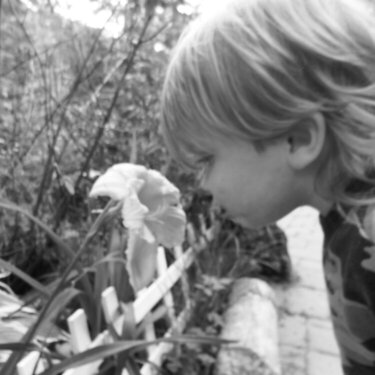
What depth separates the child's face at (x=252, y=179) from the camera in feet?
3.45

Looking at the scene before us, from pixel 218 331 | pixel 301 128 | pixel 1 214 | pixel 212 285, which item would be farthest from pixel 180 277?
pixel 301 128

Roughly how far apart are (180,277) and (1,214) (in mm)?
1044

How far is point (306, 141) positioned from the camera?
1.04 metres

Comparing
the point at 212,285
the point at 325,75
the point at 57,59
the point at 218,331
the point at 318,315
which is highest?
the point at 57,59

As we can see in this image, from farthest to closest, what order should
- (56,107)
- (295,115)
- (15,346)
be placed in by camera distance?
(56,107), (295,115), (15,346)

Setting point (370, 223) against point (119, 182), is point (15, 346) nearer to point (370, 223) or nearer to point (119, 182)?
point (119, 182)

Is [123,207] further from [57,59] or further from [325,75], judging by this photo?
[57,59]

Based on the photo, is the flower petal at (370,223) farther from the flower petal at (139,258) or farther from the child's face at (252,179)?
the flower petal at (139,258)

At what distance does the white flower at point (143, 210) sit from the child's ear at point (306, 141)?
0.25 m

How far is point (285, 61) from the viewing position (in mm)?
997

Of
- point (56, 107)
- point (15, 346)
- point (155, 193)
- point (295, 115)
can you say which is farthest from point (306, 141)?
point (56, 107)

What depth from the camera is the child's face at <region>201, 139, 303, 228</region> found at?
3.45 feet

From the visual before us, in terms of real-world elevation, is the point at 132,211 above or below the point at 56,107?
below

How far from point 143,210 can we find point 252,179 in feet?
0.84
